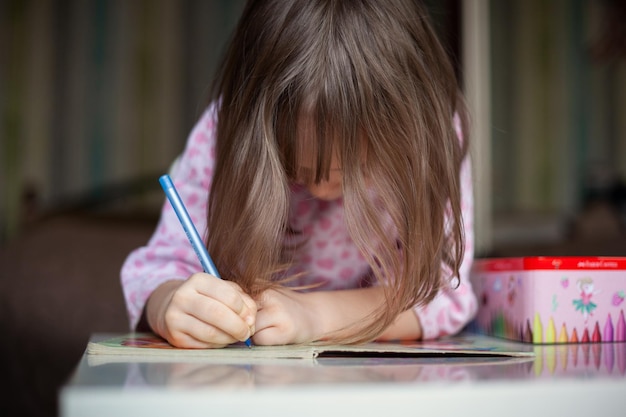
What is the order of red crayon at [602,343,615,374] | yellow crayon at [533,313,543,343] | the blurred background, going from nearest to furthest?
red crayon at [602,343,615,374] < yellow crayon at [533,313,543,343] < the blurred background

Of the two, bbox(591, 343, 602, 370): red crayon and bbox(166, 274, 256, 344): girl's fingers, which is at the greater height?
bbox(166, 274, 256, 344): girl's fingers

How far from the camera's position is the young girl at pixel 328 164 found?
583 mm

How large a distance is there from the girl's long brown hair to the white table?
0.20 metres

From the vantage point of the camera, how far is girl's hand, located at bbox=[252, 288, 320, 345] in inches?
22.8

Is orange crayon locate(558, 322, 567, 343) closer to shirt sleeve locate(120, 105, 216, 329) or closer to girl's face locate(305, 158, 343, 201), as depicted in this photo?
girl's face locate(305, 158, 343, 201)

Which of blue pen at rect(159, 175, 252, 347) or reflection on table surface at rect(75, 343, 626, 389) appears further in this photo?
blue pen at rect(159, 175, 252, 347)

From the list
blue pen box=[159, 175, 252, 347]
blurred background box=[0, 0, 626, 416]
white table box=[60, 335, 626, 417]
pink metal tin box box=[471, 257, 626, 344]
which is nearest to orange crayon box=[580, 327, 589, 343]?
pink metal tin box box=[471, 257, 626, 344]

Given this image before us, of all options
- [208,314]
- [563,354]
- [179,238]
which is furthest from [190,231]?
[563,354]

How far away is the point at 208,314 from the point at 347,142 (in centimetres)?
18

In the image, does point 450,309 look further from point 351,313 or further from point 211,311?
point 211,311

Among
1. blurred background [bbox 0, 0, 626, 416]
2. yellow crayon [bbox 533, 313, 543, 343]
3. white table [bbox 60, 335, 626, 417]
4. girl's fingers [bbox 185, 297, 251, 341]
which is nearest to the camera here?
white table [bbox 60, 335, 626, 417]

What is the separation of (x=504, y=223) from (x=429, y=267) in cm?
209

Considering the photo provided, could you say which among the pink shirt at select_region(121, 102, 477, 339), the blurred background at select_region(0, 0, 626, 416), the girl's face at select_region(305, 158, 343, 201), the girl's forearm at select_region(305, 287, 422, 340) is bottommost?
the girl's forearm at select_region(305, 287, 422, 340)

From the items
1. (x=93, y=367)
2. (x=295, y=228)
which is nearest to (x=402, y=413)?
(x=93, y=367)
